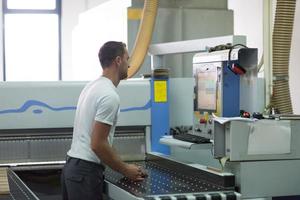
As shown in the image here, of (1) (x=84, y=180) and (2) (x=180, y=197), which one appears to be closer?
(2) (x=180, y=197)

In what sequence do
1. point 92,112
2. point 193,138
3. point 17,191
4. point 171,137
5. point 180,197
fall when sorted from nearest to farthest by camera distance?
point 180,197, point 17,191, point 92,112, point 193,138, point 171,137

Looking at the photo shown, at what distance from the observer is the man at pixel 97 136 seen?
7.54 ft

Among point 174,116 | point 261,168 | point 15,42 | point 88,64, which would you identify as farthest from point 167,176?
point 15,42

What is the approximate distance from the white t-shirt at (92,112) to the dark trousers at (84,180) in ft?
0.11

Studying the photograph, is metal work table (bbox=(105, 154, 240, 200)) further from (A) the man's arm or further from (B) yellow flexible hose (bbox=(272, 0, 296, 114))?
(B) yellow flexible hose (bbox=(272, 0, 296, 114))

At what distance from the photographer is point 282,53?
3002 mm

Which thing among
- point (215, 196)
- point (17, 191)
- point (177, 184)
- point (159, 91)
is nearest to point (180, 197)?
point (215, 196)

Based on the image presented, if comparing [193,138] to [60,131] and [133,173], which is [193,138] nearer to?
[133,173]

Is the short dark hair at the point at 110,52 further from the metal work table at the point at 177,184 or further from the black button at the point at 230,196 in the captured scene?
the black button at the point at 230,196

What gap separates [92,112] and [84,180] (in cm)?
32

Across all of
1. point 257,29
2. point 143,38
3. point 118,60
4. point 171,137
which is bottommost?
point 171,137

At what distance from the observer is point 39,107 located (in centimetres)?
284

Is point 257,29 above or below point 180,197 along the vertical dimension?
above

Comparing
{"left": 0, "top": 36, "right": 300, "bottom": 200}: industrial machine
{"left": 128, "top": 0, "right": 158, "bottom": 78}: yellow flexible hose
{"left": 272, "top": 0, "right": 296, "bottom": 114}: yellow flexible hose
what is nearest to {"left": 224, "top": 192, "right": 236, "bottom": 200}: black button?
{"left": 0, "top": 36, "right": 300, "bottom": 200}: industrial machine
